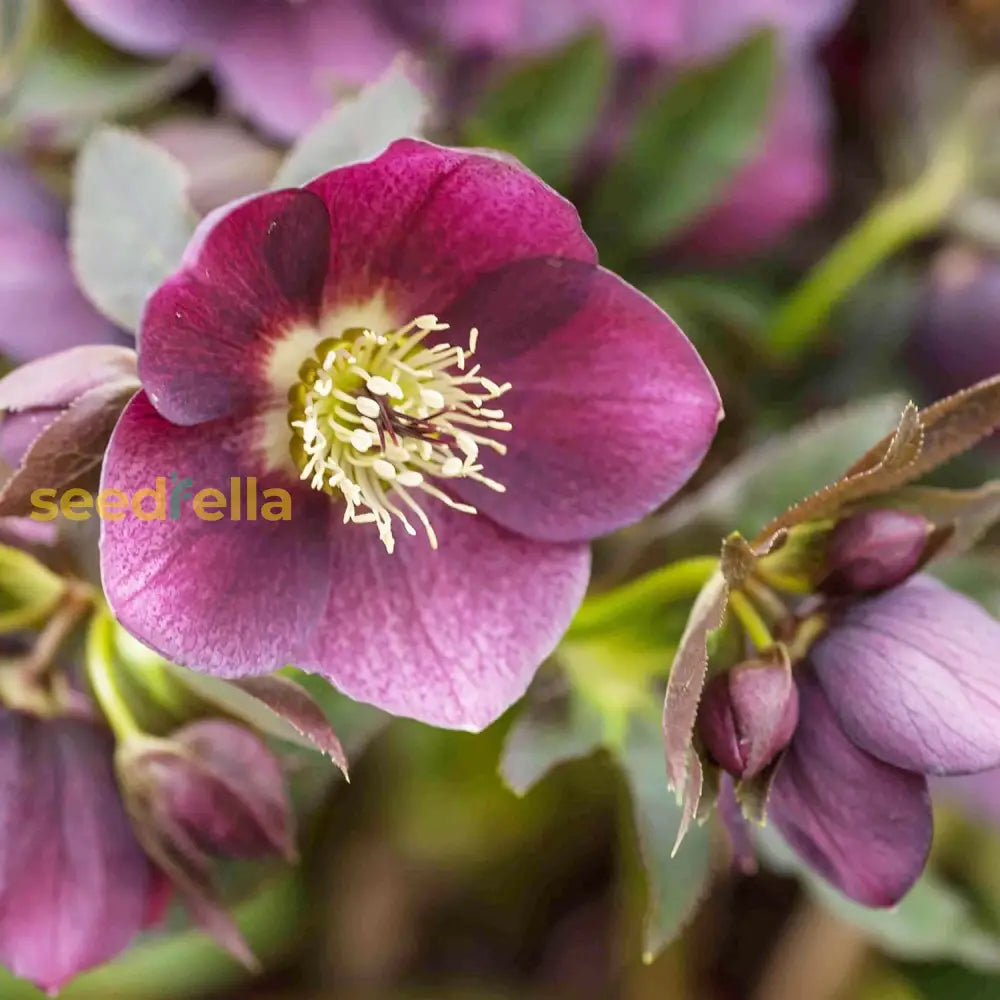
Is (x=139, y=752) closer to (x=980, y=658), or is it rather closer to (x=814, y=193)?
(x=980, y=658)

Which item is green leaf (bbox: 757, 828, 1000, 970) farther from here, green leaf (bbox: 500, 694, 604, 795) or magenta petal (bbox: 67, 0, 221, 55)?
magenta petal (bbox: 67, 0, 221, 55)

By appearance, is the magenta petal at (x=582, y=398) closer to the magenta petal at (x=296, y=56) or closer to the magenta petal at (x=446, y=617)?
the magenta petal at (x=446, y=617)

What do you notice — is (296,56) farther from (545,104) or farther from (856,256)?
(856,256)

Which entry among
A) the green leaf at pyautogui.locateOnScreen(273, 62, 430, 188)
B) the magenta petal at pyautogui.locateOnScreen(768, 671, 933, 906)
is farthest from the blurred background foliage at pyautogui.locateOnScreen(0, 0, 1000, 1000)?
the magenta petal at pyautogui.locateOnScreen(768, 671, 933, 906)

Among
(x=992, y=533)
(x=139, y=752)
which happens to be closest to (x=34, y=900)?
(x=139, y=752)

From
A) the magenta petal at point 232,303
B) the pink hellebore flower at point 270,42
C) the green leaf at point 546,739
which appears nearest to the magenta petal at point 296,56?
the pink hellebore flower at point 270,42

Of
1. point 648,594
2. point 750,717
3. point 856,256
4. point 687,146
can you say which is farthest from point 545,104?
point 750,717

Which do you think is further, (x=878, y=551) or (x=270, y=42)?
(x=270, y=42)
